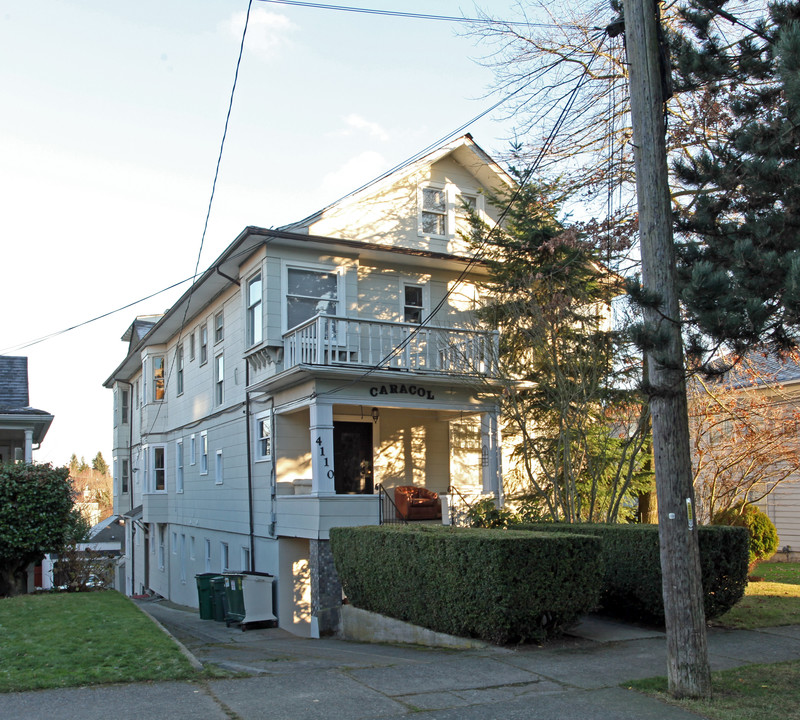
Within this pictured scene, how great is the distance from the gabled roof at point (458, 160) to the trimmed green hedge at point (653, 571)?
30.4 feet

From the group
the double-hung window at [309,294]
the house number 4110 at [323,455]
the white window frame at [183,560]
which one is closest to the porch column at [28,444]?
the double-hung window at [309,294]

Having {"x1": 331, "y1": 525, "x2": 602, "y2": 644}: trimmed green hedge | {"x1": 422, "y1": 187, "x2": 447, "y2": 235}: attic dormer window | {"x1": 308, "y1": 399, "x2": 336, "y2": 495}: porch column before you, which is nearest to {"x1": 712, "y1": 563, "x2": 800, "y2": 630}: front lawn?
{"x1": 331, "y1": 525, "x2": 602, "y2": 644}: trimmed green hedge

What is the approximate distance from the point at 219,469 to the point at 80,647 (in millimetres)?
12600

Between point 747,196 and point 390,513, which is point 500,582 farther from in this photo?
point 390,513

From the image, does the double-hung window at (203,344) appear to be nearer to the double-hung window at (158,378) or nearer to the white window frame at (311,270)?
the double-hung window at (158,378)

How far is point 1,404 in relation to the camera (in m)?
17.9

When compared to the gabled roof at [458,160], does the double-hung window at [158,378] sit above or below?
below

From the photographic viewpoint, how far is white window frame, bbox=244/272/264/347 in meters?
17.6

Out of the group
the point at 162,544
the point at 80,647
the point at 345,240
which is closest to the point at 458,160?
the point at 345,240

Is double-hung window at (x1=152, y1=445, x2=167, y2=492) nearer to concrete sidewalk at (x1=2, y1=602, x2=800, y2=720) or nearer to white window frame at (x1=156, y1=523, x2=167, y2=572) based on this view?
white window frame at (x1=156, y1=523, x2=167, y2=572)

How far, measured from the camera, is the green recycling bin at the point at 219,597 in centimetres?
1850

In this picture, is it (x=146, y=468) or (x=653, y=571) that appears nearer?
(x=653, y=571)

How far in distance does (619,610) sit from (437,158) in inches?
460

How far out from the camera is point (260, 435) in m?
18.6
